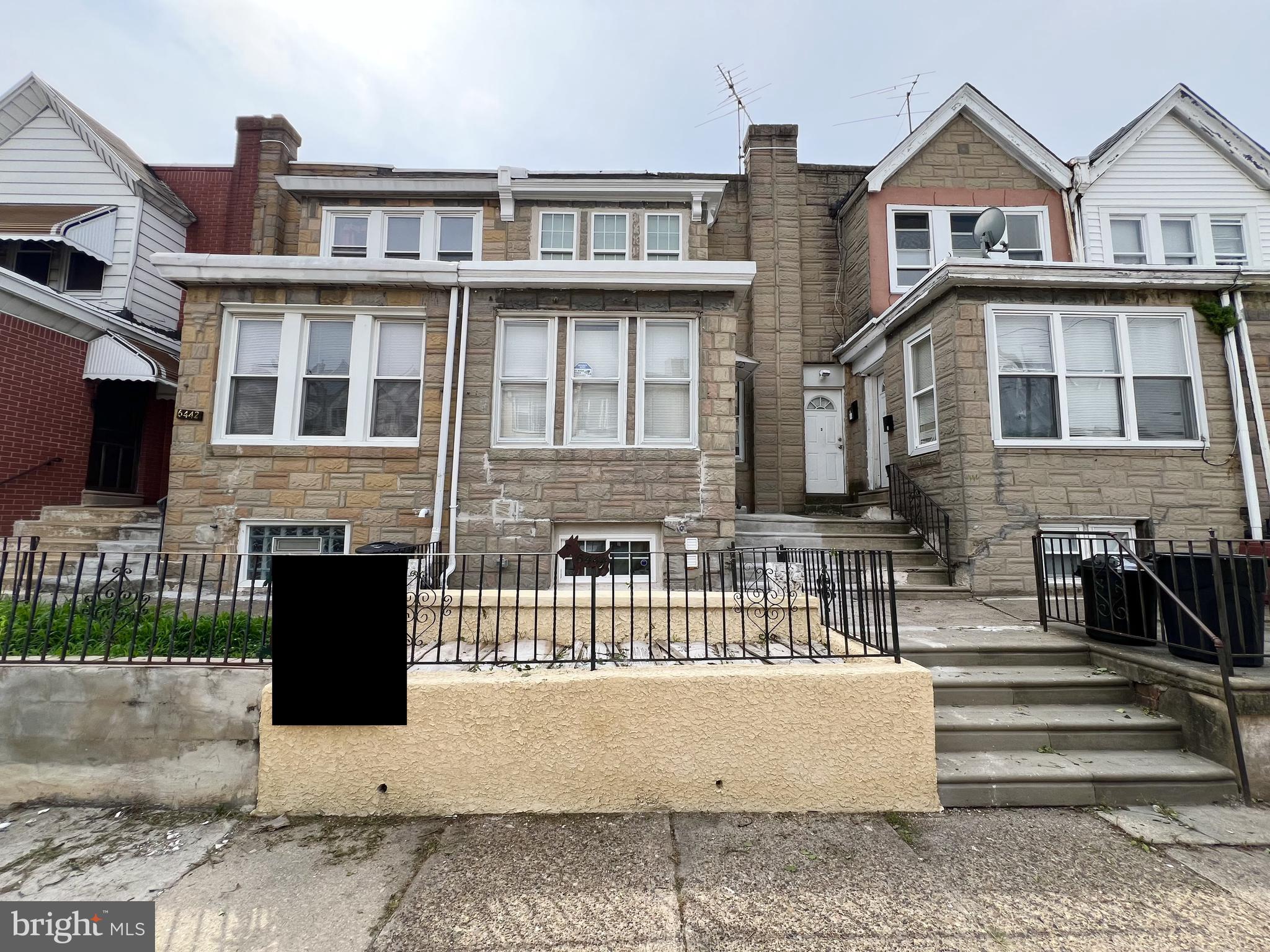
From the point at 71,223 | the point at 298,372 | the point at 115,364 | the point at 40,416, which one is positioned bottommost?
the point at 40,416

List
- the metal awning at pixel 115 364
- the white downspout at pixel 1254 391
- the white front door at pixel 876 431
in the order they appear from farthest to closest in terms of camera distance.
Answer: the white front door at pixel 876 431 < the metal awning at pixel 115 364 < the white downspout at pixel 1254 391

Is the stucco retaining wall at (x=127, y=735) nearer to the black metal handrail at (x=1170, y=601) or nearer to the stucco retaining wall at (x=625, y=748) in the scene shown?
the stucco retaining wall at (x=625, y=748)

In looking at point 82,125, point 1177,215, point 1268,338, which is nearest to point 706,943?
point 1268,338

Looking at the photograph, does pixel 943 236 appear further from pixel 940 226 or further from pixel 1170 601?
pixel 1170 601

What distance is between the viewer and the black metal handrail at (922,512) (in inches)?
307

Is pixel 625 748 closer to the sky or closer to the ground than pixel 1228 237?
closer to the ground

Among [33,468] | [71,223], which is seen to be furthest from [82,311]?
[71,223]

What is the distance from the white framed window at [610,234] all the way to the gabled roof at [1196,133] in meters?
9.38

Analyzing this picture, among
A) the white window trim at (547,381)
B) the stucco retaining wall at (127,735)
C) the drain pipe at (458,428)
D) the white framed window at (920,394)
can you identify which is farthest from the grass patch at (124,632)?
the white framed window at (920,394)

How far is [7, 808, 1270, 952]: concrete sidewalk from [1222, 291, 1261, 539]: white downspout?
6.51 m

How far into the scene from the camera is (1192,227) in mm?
11039

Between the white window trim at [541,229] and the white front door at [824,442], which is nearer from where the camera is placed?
the white window trim at [541,229]

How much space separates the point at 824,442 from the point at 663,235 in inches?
220

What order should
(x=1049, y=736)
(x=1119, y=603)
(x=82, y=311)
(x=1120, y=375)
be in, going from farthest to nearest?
(x=82, y=311) → (x=1120, y=375) → (x=1119, y=603) → (x=1049, y=736)
